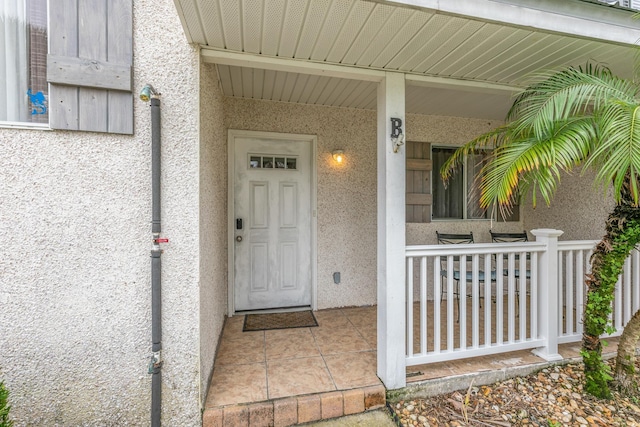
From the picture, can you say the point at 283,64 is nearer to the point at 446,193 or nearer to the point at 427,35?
the point at 427,35

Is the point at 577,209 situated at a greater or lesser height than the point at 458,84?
lesser

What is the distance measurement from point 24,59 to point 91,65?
45 centimetres

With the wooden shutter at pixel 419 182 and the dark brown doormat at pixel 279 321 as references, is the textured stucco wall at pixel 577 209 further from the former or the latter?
the dark brown doormat at pixel 279 321

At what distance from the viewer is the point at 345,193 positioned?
12.3 feet

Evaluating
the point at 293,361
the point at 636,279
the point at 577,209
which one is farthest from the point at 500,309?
the point at 577,209

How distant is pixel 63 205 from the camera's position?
176 centimetres

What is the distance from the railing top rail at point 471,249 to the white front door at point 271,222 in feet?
5.66

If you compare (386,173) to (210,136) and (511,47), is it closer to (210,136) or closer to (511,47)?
(511,47)

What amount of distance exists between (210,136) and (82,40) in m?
0.94

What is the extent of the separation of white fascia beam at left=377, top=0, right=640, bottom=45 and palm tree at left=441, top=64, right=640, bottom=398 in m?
0.25

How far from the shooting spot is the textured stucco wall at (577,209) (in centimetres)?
348

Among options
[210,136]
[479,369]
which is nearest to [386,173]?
[210,136]

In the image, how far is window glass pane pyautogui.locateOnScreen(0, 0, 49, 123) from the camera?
1.75 meters

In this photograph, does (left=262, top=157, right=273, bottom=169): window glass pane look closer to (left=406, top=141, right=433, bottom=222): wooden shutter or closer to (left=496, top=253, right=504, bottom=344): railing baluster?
(left=406, top=141, right=433, bottom=222): wooden shutter
